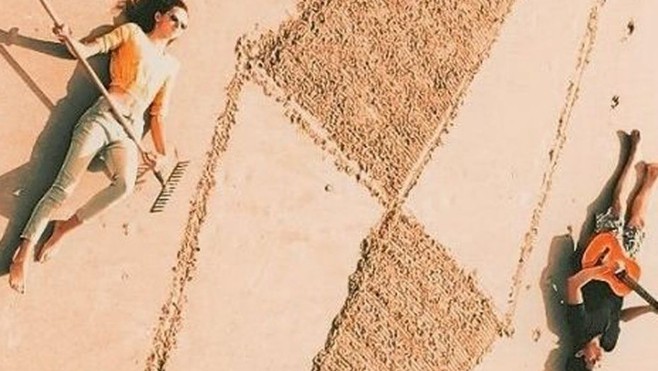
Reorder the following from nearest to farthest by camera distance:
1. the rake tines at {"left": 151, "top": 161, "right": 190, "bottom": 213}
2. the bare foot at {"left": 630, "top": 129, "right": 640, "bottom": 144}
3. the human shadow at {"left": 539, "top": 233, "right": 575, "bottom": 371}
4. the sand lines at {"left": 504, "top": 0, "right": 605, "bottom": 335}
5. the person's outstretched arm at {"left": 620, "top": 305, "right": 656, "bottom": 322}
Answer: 1. the rake tines at {"left": 151, "top": 161, "right": 190, "bottom": 213}
2. the sand lines at {"left": 504, "top": 0, "right": 605, "bottom": 335}
3. the human shadow at {"left": 539, "top": 233, "right": 575, "bottom": 371}
4. the person's outstretched arm at {"left": 620, "top": 305, "right": 656, "bottom": 322}
5. the bare foot at {"left": 630, "top": 129, "right": 640, "bottom": 144}

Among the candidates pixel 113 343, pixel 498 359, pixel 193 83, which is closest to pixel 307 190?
pixel 193 83

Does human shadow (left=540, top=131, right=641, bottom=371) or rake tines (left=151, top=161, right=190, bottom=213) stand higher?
rake tines (left=151, top=161, right=190, bottom=213)

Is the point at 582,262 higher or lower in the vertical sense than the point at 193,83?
lower

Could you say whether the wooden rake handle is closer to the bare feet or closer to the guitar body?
the bare feet

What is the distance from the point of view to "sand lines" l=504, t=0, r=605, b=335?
751cm

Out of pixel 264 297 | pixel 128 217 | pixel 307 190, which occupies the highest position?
pixel 128 217

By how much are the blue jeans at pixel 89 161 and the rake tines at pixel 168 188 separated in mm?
277

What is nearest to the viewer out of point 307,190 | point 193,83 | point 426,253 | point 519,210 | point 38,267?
point 38,267

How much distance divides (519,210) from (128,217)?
10.0ft

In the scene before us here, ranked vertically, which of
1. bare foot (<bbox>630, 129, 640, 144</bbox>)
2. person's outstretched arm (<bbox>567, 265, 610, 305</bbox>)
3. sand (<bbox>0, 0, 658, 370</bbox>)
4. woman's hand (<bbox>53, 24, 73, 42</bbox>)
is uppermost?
woman's hand (<bbox>53, 24, 73, 42</bbox>)

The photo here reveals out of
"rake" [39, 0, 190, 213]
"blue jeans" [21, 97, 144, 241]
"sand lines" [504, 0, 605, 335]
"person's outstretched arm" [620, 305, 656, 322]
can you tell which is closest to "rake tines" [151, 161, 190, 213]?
"rake" [39, 0, 190, 213]

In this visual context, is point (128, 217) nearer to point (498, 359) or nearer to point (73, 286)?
point (73, 286)

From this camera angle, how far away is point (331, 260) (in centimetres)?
668

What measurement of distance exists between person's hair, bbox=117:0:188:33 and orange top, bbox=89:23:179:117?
0.10 metres
